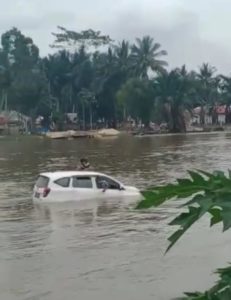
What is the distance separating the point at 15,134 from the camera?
119 meters

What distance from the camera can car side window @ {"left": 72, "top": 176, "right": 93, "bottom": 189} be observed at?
22.5 m

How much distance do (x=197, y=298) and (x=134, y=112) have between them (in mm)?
110556

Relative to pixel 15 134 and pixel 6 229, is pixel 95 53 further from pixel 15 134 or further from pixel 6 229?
pixel 6 229

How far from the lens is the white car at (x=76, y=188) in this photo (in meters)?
22.1

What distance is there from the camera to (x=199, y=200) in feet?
6.78

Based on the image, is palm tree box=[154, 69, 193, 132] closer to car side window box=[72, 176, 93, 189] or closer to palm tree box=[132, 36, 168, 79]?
palm tree box=[132, 36, 168, 79]

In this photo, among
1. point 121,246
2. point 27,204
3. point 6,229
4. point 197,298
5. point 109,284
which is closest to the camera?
point 197,298

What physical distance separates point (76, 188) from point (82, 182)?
1.24 feet

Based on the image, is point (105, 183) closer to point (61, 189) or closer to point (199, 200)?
point (61, 189)

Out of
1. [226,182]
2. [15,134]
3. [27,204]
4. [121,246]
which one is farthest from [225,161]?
[15,134]

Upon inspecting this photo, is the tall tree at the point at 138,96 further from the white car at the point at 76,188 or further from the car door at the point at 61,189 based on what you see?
the car door at the point at 61,189

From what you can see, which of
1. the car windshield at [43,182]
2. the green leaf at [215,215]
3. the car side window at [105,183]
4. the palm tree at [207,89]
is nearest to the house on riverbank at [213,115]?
the palm tree at [207,89]

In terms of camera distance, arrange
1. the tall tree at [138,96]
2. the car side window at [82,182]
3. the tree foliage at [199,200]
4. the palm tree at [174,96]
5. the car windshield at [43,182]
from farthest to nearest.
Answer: the palm tree at [174,96], the tall tree at [138,96], the car side window at [82,182], the car windshield at [43,182], the tree foliage at [199,200]

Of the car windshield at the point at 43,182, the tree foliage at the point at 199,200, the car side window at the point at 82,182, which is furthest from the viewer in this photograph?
the car side window at the point at 82,182
